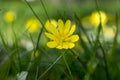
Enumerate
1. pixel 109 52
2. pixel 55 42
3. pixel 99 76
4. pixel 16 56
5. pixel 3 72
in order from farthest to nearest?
pixel 109 52, pixel 99 76, pixel 16 56, pixel 3 72, pixel 55 42

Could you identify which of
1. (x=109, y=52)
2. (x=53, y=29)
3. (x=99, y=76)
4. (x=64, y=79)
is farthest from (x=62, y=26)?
(x=109, y=52)

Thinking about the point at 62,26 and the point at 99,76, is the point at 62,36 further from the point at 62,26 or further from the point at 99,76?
the point at 99,76

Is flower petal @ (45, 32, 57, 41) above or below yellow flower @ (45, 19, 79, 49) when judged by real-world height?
above

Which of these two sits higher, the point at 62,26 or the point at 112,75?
A: the point at 62,26

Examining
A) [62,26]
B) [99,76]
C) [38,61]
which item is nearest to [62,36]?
[62,26]

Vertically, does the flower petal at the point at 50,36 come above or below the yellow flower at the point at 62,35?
above

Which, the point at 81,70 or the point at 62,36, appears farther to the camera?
the point at 81,70

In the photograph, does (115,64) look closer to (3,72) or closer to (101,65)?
(101,65)

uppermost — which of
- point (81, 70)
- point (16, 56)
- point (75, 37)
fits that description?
point (75, 37)

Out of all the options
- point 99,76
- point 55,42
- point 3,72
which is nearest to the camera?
point 55,42
